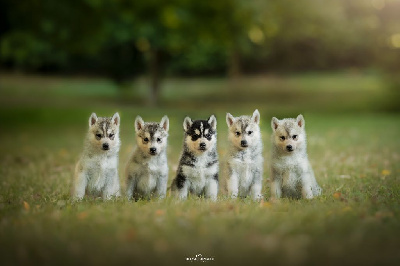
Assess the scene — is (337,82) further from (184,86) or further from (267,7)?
(267,7)

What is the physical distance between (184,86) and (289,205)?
109 ft

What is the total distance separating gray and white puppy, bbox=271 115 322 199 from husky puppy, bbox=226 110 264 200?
9.0 inches

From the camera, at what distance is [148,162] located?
25.3 feet

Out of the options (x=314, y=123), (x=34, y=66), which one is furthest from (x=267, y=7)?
(x=34, y=66)

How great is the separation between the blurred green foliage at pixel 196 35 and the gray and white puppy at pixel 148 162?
15285 mm

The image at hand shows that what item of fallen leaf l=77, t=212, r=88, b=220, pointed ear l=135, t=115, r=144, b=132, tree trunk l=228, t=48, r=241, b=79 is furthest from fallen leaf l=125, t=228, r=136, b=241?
tree trunk l=228, t=48, r=241, b=79

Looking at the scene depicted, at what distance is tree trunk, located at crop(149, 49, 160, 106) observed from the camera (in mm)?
32719

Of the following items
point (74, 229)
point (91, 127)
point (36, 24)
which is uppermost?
point (36, 24)

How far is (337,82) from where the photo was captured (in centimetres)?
4075

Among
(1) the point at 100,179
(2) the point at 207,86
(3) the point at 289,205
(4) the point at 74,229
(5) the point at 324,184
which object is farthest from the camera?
(2) the point at 207,86

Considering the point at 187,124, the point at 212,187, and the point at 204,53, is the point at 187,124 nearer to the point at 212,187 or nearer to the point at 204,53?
the point at 212,187

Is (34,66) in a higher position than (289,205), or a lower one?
higher

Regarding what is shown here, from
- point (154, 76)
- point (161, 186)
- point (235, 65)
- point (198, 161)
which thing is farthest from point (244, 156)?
point (235, 65)

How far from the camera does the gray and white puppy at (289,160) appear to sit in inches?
302
